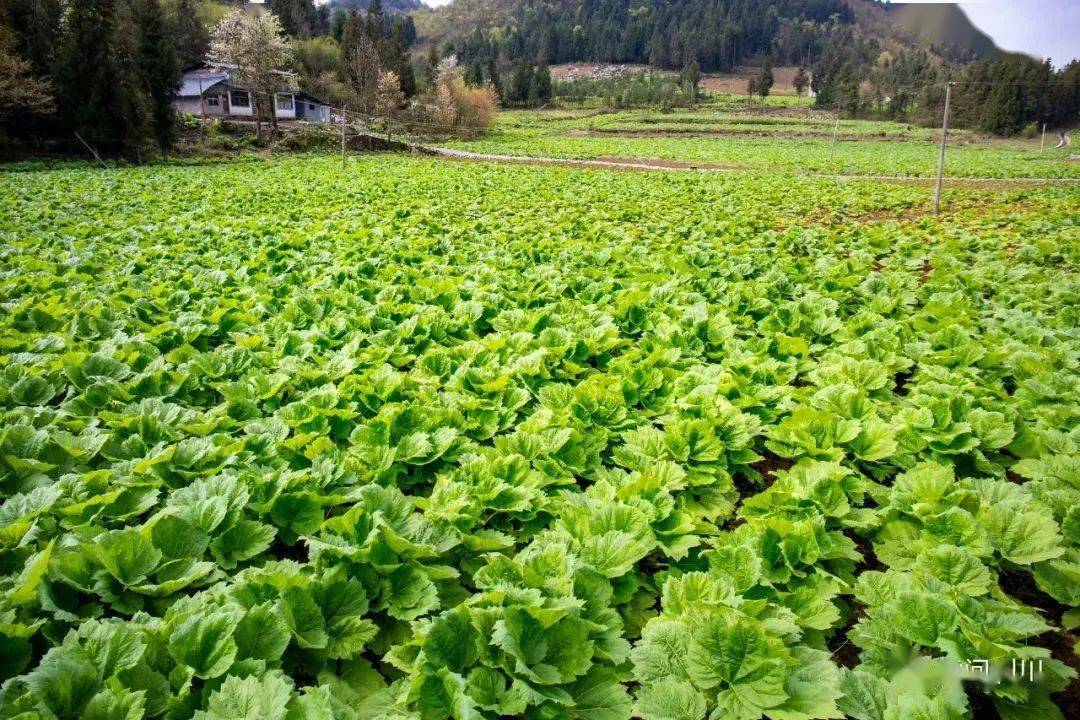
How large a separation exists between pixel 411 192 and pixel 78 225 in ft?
34.2

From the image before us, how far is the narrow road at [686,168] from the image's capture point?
29.7 m

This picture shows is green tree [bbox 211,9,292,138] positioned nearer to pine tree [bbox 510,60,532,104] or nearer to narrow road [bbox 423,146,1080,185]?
narrow road [bbox 423,146,1080,185]

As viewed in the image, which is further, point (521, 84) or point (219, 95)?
point (521, 84)

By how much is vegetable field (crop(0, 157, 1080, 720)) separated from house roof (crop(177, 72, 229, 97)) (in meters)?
A: 56.5

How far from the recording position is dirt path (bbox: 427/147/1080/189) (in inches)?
1141

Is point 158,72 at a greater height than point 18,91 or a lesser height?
greater

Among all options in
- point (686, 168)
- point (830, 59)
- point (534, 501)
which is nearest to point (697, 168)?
point (686, 168)

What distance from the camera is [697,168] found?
35938mm

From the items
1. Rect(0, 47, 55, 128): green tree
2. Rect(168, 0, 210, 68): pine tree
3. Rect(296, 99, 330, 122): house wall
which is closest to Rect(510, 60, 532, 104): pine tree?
Rect(296, 99, 330, 122): house wall

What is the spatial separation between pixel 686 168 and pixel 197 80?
47.5 m

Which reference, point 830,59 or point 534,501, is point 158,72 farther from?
point 830,59

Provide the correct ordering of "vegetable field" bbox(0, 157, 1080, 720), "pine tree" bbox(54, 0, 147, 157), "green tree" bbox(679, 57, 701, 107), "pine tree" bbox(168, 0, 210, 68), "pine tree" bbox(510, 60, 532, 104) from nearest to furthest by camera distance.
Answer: "vegetable field" bbox(0, 157, 1080, 720) → "pine tree" bbox(54, 0, 147, 157) → "pine tree" bbox(168, 0, 210, 68) → "pine tree" bbox(510, 60, 532, 104) → "green tree" bbox(679, 57, 701, 107)

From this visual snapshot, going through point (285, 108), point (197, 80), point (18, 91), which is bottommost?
point (18, 91)

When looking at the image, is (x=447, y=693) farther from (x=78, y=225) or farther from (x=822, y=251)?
(x=78, y=225)
